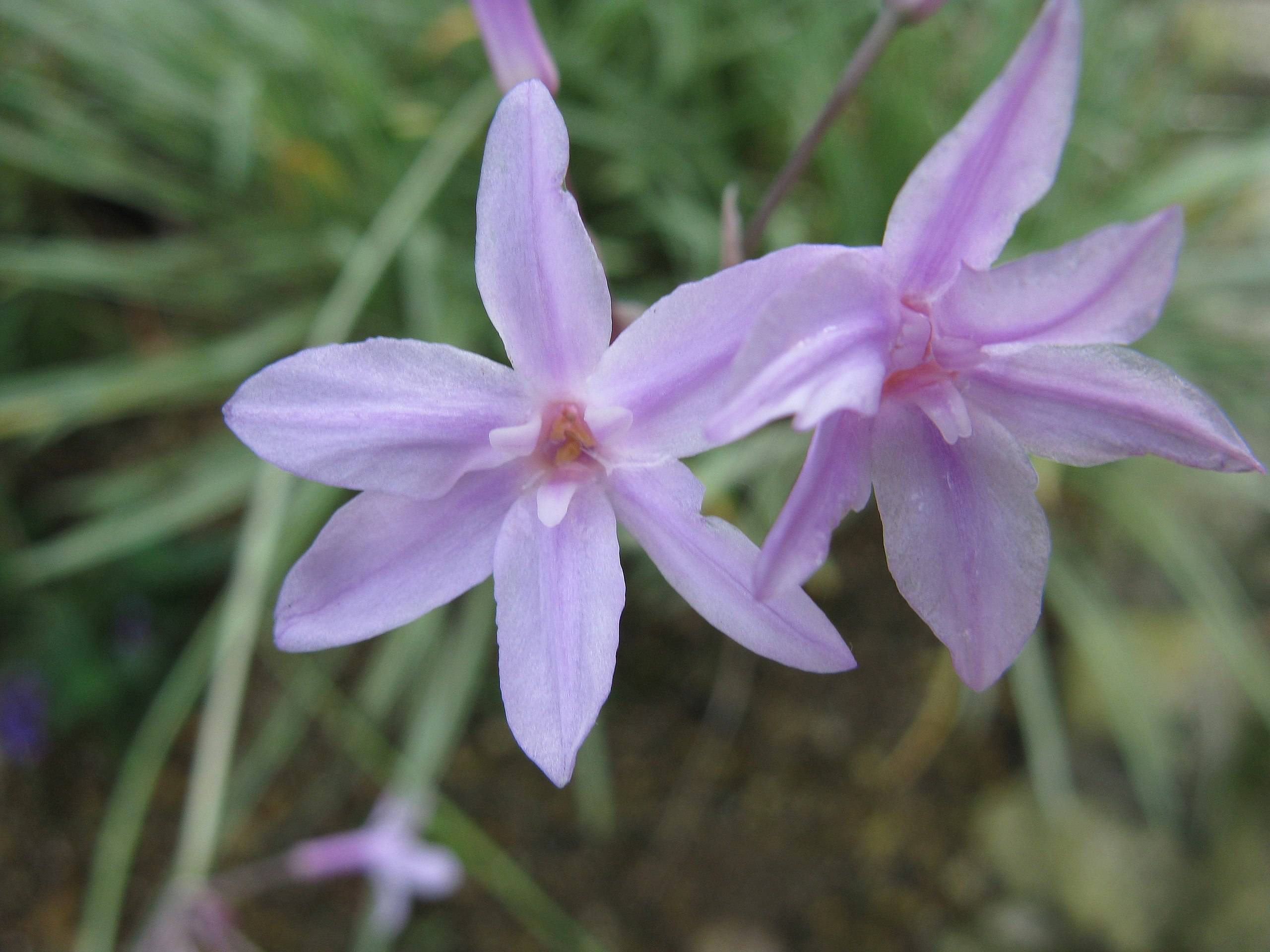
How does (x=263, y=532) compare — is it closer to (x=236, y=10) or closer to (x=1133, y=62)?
(x=236, y=10)

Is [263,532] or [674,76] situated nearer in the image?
[263,532]

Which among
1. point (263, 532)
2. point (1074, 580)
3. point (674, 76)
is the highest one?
point (674, 76)

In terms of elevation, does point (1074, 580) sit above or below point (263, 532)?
below

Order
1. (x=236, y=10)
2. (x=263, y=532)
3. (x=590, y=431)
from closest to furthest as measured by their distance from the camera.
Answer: (x=590, y=431)
(x=263, y=532)
(x=236, y=10)

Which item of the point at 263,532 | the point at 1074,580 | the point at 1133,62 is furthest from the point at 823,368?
the point at 1133,62

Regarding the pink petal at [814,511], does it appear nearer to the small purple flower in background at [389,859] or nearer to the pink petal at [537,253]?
the pink petal at [537,253]

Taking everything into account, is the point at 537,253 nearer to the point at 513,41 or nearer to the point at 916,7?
the point at 513,41

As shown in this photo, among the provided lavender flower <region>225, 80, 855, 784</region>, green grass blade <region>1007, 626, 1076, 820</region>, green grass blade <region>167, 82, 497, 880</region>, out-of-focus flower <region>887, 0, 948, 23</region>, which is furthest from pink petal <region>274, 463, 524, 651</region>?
green grass blade <region>1007, 626, 1076, 820</region>
